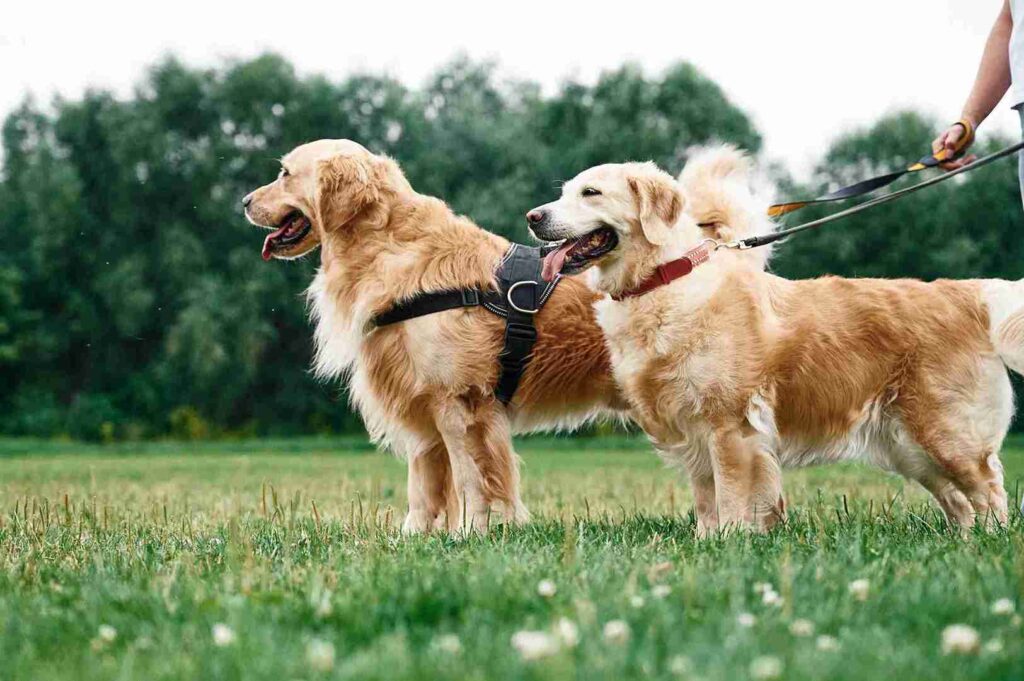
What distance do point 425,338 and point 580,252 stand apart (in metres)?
1.02

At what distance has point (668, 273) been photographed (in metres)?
5.07

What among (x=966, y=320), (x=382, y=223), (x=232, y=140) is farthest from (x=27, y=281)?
(x=966, y=320)

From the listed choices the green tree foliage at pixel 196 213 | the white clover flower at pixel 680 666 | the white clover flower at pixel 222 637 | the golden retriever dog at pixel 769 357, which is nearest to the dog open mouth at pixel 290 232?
the golden retriever dog at pixel 769 357

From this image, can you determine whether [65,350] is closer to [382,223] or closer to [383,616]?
[382,223]

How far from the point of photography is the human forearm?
199 inches

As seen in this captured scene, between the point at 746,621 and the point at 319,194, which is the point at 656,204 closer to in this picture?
the point at 319,194

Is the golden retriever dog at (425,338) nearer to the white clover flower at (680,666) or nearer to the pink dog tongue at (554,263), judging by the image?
the pink dog tongue at (554,263)

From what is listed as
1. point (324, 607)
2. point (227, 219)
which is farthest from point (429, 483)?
point (227, 219)

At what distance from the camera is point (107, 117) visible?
26.7 meters

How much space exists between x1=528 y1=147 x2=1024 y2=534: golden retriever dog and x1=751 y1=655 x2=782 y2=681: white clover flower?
114 inches

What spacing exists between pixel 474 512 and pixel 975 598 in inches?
124

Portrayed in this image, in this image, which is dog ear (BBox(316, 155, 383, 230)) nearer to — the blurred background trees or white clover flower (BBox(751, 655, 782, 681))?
white clover flower (BBox(751, 655, 782, 681))

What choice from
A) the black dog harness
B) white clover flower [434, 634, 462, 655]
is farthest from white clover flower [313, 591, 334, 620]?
the black dog harness

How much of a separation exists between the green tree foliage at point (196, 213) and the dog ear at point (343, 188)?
1867 centimetres
